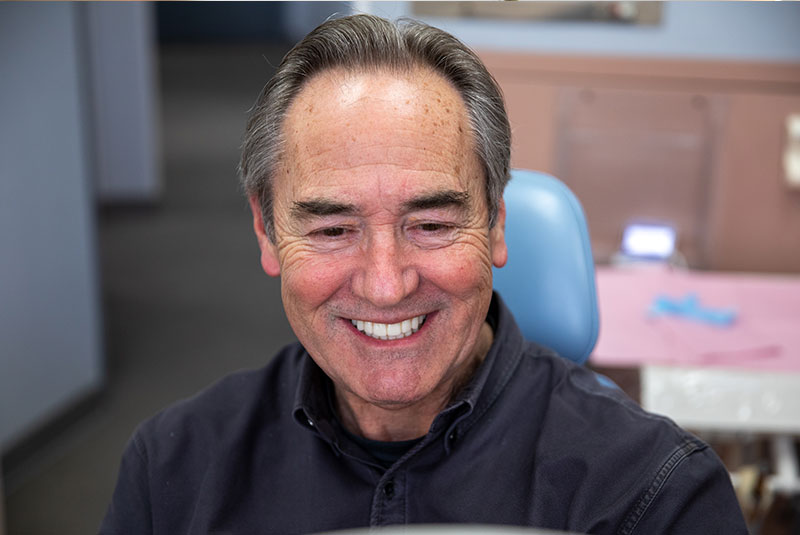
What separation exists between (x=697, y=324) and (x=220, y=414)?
1654mm

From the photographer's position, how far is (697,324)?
2.60 metres

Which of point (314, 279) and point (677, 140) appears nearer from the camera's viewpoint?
point (314, 279)

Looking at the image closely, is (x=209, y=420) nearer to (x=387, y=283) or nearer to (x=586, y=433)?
(x=387, y=283)

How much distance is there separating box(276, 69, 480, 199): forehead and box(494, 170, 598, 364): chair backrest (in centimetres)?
38

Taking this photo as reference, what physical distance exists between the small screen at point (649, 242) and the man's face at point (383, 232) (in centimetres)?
209

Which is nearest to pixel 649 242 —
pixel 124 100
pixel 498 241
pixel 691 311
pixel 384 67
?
pixel 691 311

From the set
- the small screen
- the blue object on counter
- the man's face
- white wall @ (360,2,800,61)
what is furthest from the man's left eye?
white wall @ (360,2,800,61)

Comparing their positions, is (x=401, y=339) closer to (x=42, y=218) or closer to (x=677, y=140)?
(x=42, y=218)

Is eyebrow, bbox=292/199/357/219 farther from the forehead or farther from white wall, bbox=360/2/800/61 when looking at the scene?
white wall, bbox=360/2/800/61

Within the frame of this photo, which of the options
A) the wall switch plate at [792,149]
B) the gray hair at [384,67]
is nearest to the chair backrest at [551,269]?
the gray hair at [384,67]

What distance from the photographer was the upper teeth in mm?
1186

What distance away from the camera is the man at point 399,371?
1.12 m

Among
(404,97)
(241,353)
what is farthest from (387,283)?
(241,353)

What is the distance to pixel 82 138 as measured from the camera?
3.25 m
